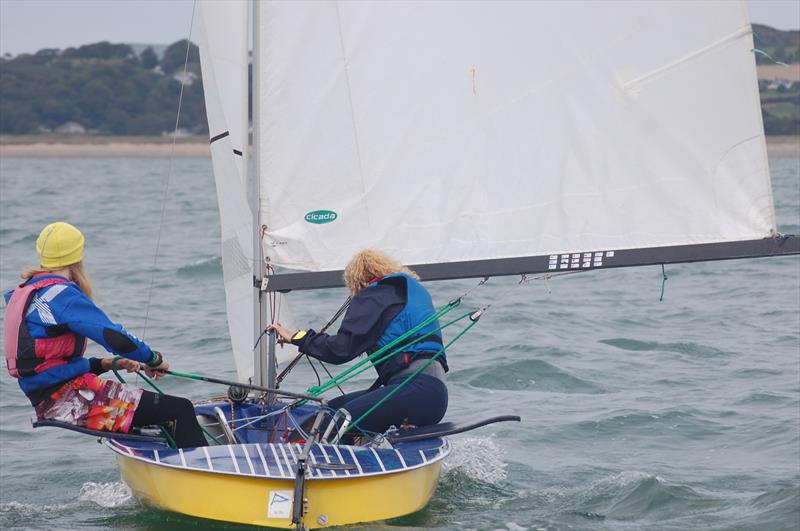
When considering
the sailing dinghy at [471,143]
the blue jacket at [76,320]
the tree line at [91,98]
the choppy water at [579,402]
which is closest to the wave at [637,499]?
the choppy water at [579,402]

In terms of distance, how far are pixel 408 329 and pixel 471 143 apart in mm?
936

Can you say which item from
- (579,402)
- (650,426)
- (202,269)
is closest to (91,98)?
(202,269)

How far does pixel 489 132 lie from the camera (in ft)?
18.2

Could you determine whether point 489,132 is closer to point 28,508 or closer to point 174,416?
point 174,416

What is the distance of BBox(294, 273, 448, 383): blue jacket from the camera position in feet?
16.3

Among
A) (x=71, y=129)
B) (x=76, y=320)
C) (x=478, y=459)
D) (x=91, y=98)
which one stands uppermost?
(x=91, y=98)

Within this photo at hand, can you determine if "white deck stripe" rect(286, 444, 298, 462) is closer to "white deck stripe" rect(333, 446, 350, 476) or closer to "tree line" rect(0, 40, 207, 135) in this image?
"white deck stripe" rect(333, 446, 350, 476)

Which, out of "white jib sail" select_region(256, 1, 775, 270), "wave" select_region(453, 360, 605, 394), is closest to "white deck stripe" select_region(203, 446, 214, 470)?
"white jib sail" select_region(256, 1, 775, 270)

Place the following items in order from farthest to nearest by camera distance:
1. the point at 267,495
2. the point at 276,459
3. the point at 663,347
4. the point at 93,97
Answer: the point at 93,97 → the point at 663,347 → the point at 276,459 → the point at 267,495

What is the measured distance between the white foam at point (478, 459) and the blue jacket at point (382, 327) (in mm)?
745

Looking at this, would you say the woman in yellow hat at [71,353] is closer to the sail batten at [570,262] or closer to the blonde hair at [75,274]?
the blonde hair at [75,274]

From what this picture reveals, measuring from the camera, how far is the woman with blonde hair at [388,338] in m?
5.02

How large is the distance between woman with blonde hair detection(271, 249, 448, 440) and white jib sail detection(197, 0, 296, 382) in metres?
0.52

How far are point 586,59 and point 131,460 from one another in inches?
97.0
